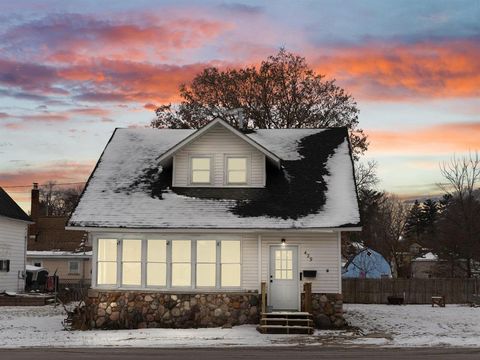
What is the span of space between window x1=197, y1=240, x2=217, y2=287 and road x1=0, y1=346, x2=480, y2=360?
5987 mm

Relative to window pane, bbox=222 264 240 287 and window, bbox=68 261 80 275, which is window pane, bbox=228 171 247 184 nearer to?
window pane, bbox=222 264 240 287

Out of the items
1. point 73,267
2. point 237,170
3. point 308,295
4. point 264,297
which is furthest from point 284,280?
point 73,267

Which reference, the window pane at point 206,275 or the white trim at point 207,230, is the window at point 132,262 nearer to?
the white trim at point 207,230

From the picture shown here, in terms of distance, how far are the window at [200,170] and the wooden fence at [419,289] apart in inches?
603

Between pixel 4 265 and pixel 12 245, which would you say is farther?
pixel 12 245

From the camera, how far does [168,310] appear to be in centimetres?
2455

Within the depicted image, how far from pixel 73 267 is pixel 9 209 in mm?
12722

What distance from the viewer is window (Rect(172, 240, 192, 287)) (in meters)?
25.1

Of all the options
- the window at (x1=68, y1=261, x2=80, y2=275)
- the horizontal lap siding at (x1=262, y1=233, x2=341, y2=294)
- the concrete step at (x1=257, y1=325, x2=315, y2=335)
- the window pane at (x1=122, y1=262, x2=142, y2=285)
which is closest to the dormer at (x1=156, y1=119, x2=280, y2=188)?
the horizontal lap siding at (x1=262, y1=233, x2=341, y2=294)

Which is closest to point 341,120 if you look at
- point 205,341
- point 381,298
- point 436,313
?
point 381,298

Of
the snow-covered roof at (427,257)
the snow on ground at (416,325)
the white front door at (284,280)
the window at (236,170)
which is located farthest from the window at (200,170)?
the snow-covered roof at (427,257)

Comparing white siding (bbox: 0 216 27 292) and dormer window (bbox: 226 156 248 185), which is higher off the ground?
dormer window (bbox: 226 156 248 185)

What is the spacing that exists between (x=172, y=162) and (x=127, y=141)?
4036mm

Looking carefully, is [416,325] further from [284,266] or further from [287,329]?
[287,329]
